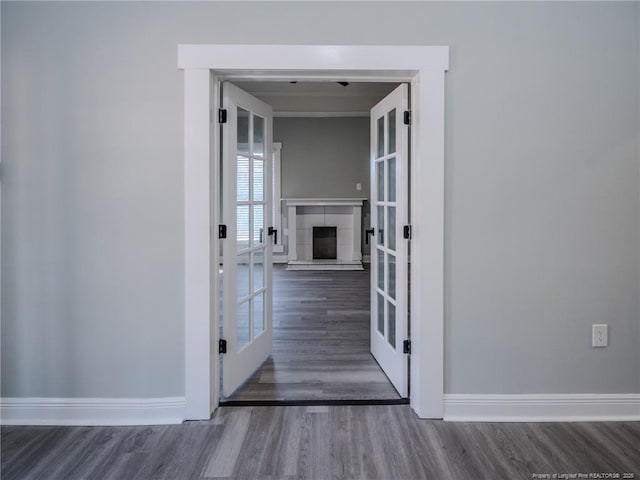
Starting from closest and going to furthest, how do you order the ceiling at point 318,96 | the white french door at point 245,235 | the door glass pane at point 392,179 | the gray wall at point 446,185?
the gray wall at point 446,185 → the white french door at point 245,235 → the door glass pane at point 392,179 → the ceiling at point 318,96

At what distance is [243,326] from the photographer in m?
2.88

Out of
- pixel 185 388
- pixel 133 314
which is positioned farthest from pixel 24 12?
pixel 185 388

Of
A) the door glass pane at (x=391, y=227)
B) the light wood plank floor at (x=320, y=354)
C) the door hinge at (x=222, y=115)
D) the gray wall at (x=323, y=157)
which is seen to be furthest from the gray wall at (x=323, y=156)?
the door hinge at (x=222, y=115)

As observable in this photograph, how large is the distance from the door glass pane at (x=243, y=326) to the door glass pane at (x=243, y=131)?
3.29 ft

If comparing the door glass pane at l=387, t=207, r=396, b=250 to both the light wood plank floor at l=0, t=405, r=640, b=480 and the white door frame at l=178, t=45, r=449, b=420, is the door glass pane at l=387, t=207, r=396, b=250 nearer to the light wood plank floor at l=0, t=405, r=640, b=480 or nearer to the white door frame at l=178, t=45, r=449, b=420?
the white door frame at l=178, t=45, r=449, b=420

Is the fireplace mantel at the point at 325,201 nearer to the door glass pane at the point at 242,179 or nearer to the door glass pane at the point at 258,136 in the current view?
the door glass pane at the point at 258,136

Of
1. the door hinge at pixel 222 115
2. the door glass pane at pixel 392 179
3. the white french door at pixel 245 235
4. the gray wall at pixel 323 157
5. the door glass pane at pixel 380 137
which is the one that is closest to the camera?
the door hinge at pixel 222 115

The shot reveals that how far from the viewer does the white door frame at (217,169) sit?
2328mm

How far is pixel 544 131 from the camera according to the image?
2.37 m

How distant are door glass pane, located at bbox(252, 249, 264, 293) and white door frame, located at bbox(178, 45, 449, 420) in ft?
1.80

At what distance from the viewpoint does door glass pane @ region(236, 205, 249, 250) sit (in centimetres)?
275

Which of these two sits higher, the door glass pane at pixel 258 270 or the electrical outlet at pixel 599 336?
the door glass pane at pixel 258 270

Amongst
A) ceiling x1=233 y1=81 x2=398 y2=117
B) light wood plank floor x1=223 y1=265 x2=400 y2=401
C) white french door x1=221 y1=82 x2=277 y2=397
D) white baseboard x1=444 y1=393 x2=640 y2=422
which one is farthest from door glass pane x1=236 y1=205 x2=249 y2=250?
ceiling x1=233 y1=81 x2=398 y2=117

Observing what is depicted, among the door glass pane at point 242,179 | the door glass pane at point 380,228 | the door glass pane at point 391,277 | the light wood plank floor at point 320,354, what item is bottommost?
the light wood plank floor at point 320,354
